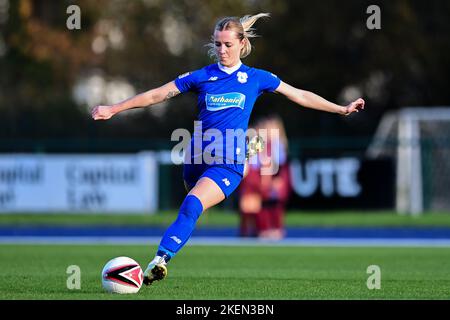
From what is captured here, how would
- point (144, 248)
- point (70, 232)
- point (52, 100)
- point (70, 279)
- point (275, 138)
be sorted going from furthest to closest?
point (52, 100)
point (70, 232)
point (275, 138)
point (144, 248)
point (70, 279)

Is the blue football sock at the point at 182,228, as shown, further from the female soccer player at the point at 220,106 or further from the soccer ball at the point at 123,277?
the soccer ball at the point at 123,277

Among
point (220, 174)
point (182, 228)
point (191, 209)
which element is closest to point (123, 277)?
point (182, 228)

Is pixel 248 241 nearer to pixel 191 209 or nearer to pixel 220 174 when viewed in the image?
pixel 220 174

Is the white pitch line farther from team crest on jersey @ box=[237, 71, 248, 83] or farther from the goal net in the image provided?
team crest on jersey @ box=[237, 71, 248, 83]

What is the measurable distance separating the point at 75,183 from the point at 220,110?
1568 centimetres

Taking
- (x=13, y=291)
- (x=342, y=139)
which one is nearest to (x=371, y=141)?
(x=342, y=139)

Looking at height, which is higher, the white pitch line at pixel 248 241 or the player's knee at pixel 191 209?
the player's knee at pixel 191 209

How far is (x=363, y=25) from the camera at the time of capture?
36.0m

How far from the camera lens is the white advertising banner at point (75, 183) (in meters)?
24.8

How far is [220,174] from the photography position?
9586mm

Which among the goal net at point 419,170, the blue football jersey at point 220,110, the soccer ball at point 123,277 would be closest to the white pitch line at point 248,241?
the goal net at point 419,170

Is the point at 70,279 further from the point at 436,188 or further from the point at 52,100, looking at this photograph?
the point at 52,100

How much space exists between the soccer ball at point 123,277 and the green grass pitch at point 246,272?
0.10m

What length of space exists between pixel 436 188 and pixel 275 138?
9.85 metres
